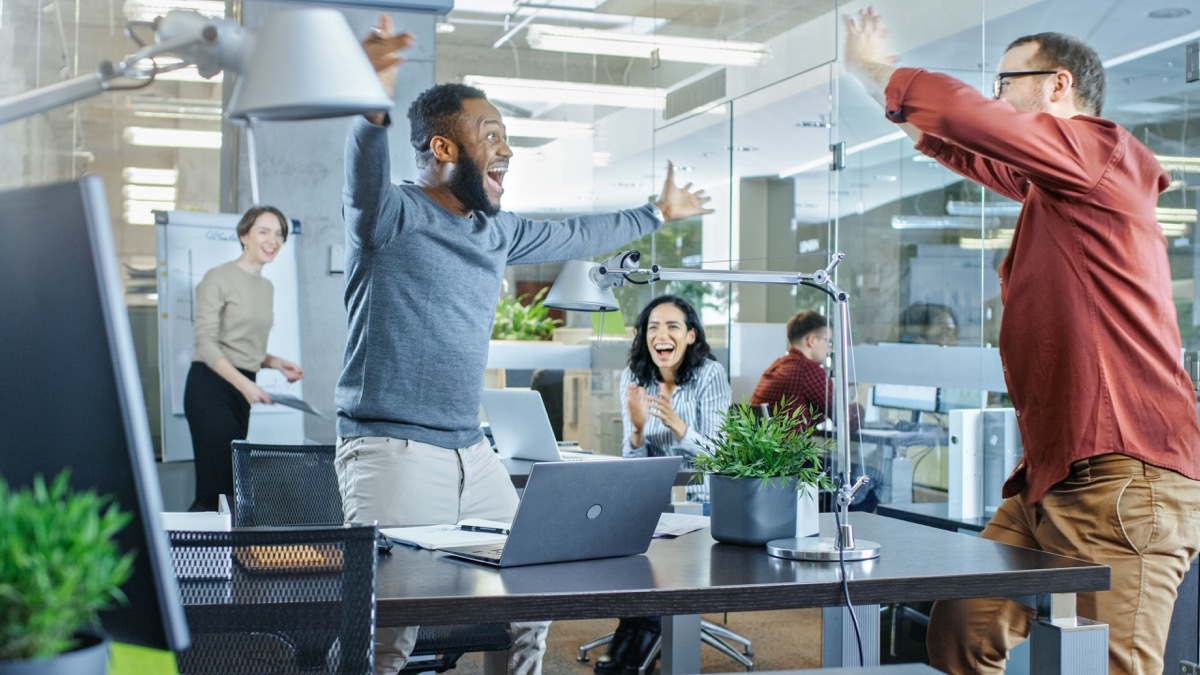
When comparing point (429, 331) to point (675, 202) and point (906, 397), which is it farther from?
point (906, 397)

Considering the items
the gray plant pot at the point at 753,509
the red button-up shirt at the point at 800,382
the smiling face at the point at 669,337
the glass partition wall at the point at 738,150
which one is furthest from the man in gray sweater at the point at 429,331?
the red button-up shirt at the point at 800,382

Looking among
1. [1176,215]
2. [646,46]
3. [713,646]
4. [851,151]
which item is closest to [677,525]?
[713,646]

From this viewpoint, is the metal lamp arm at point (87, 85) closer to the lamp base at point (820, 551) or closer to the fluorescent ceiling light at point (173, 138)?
the lamp base at point (820, 551)

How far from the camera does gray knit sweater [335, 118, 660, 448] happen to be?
8.29 feet

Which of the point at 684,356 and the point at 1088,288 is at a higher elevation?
the point at 1088,288

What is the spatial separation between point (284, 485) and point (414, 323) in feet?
2.12

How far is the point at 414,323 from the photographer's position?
101 inches

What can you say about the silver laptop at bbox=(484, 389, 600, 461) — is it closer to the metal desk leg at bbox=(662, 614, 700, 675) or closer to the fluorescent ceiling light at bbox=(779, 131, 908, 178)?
the metal desk leg at bbox=(662, 614, 700, 675)

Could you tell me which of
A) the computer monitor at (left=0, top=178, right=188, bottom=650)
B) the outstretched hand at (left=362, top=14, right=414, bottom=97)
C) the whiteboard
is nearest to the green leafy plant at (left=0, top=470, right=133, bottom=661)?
the computer monitor at (left=0, top=178, right=188, bottom=650)

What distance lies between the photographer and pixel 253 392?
5.92 meters

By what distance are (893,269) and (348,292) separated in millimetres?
2754

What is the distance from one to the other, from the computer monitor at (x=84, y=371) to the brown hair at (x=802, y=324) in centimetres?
448

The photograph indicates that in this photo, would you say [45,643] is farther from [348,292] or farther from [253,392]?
[253,392]

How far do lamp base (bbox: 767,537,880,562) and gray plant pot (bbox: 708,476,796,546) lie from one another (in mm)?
51
